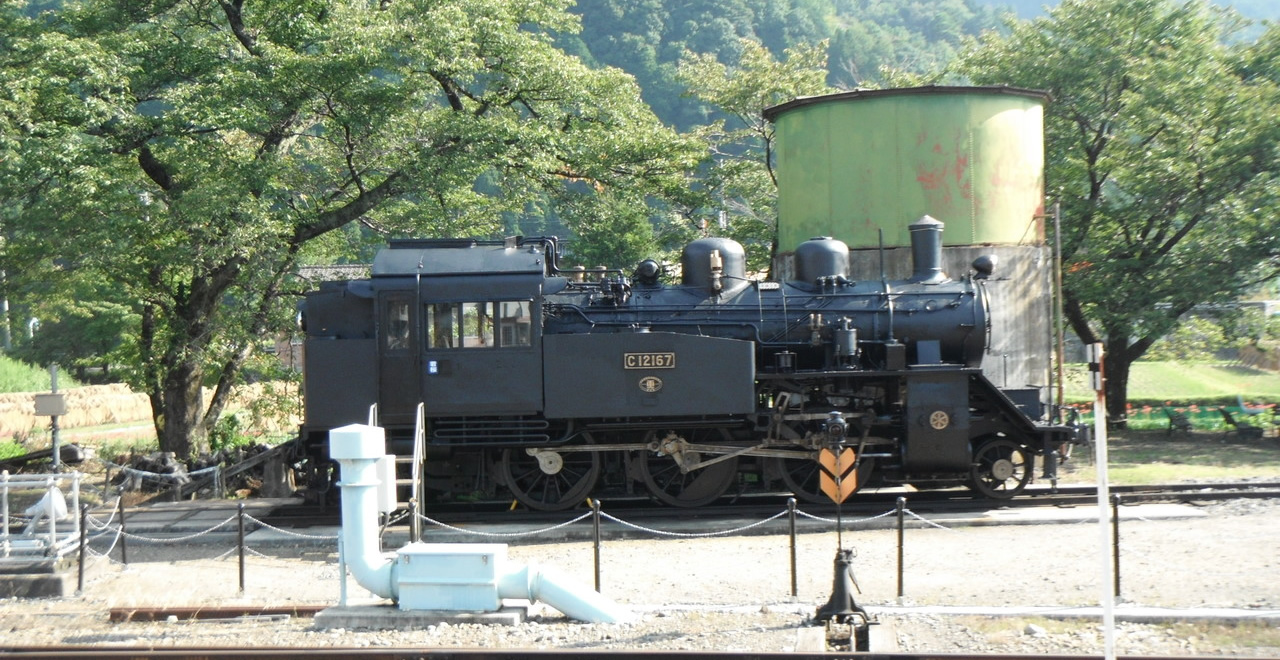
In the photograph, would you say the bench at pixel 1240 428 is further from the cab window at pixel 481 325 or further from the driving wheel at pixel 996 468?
the cab window at pixel 481 325

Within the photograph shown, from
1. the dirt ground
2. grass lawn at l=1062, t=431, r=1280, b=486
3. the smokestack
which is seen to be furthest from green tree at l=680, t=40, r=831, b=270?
the dirt ground

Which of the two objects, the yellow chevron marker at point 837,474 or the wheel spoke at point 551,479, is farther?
the wheel spoke at point 551,479

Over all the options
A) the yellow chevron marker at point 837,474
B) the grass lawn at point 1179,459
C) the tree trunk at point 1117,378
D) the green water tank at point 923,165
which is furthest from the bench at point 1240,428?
the yellow chevron marker at point 837,474

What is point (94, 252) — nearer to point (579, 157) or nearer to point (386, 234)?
point (386, 234)

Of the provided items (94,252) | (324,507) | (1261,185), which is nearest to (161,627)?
(324,507)

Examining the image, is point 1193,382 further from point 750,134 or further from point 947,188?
point 947,188

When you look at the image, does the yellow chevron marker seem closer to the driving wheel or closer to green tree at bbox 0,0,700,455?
the driving wheel

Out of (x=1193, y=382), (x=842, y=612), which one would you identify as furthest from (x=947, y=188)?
(x=1193, y=382)

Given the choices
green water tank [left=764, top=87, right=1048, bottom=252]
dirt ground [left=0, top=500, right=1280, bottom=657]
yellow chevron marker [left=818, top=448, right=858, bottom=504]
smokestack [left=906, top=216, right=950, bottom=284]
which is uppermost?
green water tank [left=764, top=87, right=1048, bottom=252]

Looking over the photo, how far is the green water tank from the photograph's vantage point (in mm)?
16266

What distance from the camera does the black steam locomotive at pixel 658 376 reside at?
41.5ft

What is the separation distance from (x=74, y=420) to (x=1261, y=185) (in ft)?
107

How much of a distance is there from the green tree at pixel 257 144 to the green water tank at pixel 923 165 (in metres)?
3.07

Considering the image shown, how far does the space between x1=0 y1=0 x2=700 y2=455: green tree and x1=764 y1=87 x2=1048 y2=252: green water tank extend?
10.1 feet
